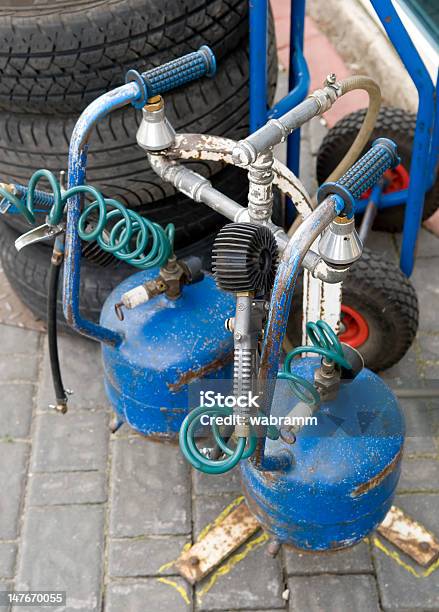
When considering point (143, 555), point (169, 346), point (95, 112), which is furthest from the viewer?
point (143, 555)

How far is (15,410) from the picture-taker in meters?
2.96

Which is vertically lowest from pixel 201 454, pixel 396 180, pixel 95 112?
pixel 396 180

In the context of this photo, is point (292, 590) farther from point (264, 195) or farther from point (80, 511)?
point (264, 195)

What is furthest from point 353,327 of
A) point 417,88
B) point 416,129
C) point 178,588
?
point 178,588

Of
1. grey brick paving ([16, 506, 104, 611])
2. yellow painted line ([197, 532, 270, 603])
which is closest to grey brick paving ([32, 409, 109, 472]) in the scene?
grey brick paving ([16, 506, 104, 611])

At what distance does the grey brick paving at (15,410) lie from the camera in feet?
9.51

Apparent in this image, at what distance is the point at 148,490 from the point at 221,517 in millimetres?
268

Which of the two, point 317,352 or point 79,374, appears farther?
point 79,374

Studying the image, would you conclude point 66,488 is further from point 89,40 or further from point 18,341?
point 89,40

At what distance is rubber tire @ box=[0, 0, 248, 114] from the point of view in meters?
2.35

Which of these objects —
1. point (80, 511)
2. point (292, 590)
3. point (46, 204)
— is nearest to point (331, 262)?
point (46, 204)

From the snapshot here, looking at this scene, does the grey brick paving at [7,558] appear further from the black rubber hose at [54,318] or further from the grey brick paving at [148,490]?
the black rubber hose at [54,318]

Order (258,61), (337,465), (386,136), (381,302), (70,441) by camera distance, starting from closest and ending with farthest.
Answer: (337,465)
(258,61)
(381,302)
(70,441)
(386,136)

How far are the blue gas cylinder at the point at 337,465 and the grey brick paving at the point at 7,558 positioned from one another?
0.89 metres
